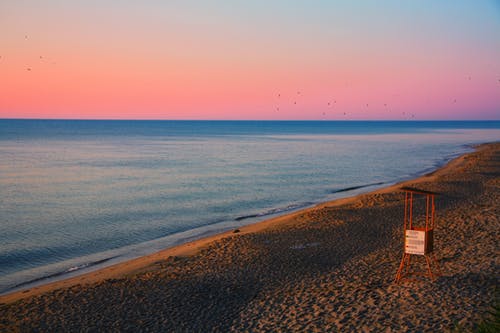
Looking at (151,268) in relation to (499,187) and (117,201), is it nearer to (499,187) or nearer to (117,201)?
(117,201)

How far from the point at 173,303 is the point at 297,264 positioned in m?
4.87

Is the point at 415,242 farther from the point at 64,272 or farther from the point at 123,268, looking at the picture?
the point at 64,272

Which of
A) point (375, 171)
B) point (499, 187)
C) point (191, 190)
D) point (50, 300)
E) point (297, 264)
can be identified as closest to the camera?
point (50, 300)

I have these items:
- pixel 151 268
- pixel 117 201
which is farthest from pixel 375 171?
pixel 151 268

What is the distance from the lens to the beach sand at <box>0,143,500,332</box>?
404 inches

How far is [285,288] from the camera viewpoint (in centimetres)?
1284

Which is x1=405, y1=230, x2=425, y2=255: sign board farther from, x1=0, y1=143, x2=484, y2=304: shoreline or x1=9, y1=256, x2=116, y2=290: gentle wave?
x1=9, y1=256, x2=116, y2=290: gentle wave

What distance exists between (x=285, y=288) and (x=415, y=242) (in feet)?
12.8

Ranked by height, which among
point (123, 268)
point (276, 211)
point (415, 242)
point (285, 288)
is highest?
point (415, 242)

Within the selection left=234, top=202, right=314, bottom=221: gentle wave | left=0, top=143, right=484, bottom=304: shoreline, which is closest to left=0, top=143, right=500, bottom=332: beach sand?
left=0, top=143, right=484, bottom=304: shoreline

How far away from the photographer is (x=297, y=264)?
15.2 metres

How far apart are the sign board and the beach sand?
1.06 metres

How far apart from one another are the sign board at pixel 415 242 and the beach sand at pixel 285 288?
1.06 metres

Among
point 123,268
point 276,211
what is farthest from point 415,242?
point 276,211
